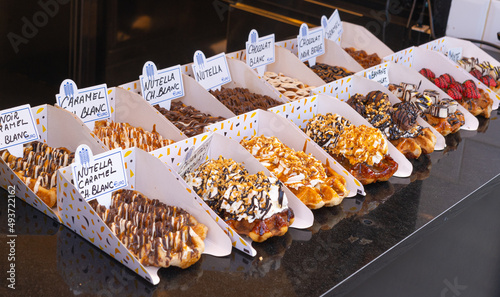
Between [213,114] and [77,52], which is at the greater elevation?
[213,114]

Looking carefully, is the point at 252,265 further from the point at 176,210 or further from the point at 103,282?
the point at 103,282

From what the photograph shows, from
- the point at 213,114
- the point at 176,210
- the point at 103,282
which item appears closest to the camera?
the point at 103,282

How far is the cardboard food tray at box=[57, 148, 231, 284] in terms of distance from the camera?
197cm

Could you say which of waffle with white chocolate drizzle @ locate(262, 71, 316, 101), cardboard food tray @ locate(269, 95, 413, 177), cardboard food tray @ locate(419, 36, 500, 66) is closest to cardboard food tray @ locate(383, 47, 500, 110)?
cardboard food tray @ locate(419, 36, 500, 66)

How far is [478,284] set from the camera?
324 centimetres

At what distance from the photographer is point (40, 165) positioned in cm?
233

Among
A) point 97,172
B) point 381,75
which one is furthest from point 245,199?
point 381,75

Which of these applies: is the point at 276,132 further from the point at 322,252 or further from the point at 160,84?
the point at 322,252

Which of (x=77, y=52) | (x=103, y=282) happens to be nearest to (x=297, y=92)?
(x=103, y=282)

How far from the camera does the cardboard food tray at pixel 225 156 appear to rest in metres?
2.36

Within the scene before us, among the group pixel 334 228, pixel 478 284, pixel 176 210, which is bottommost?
pixel 478 284

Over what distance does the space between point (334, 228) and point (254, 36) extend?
1.48 meters

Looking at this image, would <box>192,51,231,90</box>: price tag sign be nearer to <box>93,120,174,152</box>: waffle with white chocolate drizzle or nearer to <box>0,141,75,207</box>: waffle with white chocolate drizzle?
<box>93,120,174,152</box>: waffle with white chocolate drizzle

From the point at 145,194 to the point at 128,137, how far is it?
434 mm
